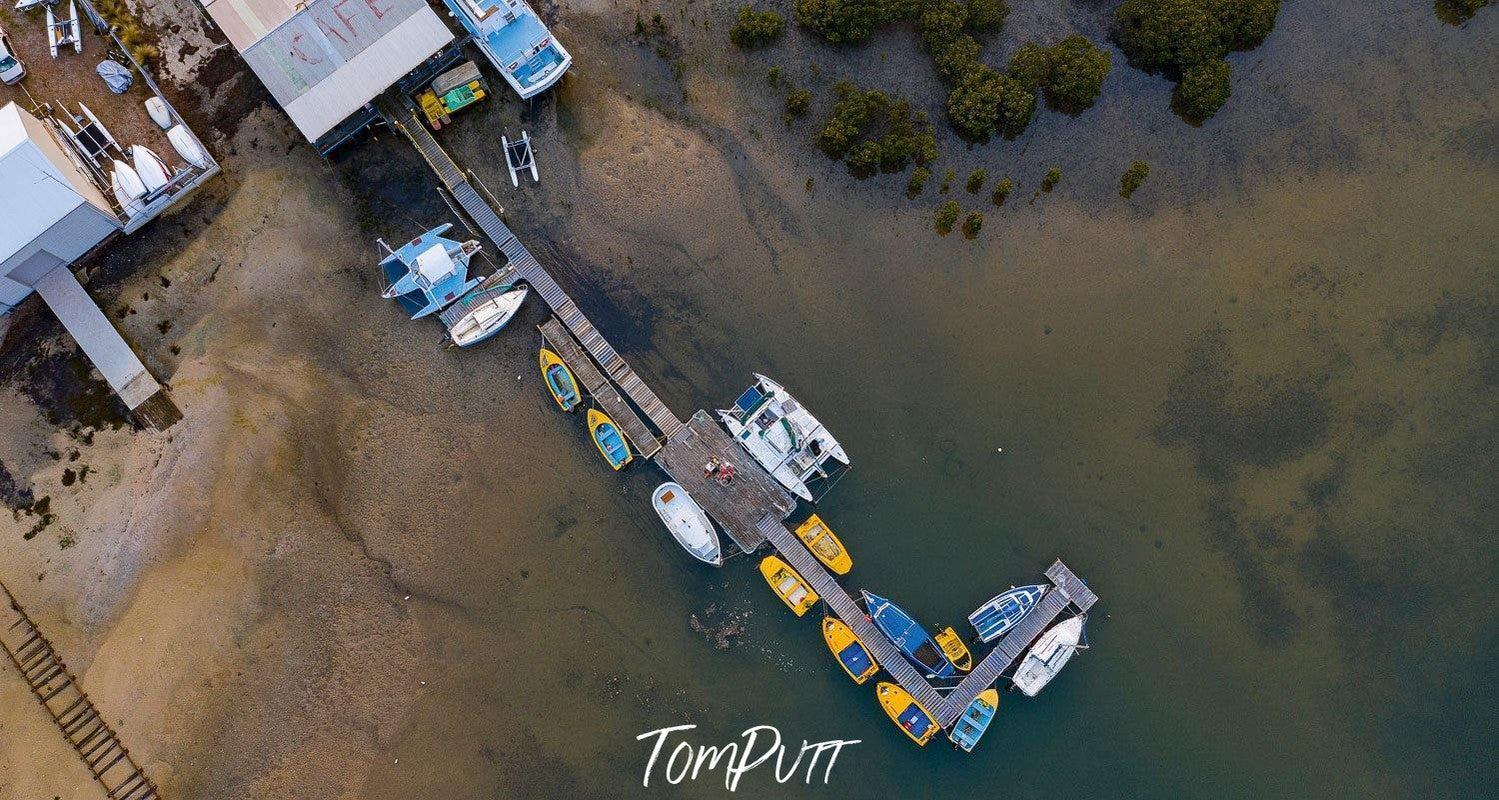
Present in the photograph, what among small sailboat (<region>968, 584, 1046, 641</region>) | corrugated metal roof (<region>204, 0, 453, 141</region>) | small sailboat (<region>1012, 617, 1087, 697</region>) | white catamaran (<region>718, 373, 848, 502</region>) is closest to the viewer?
corrugated metal roof (<region>204, 0, 453, 141</region>)

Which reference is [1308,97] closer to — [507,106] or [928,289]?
[928,289]

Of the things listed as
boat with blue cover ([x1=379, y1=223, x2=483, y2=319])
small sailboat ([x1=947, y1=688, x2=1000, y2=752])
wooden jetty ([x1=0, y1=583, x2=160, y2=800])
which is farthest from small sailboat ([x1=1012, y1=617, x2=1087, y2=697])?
wooden jetty ([x1=0, y1=583, x2=160, y2=800])

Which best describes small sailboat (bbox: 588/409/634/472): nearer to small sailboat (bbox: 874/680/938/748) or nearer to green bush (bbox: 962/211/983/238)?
small sailboat (bbox: 874/680/938/748)

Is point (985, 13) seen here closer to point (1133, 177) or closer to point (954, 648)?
point (1133, 177)

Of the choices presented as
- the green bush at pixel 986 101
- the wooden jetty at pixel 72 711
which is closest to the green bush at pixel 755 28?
the green bush at pixel 986 101

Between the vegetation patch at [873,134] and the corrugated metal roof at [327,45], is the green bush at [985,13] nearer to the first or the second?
the vegetation patch at [873,134]

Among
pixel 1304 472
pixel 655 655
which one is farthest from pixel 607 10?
pixel 1304 472
